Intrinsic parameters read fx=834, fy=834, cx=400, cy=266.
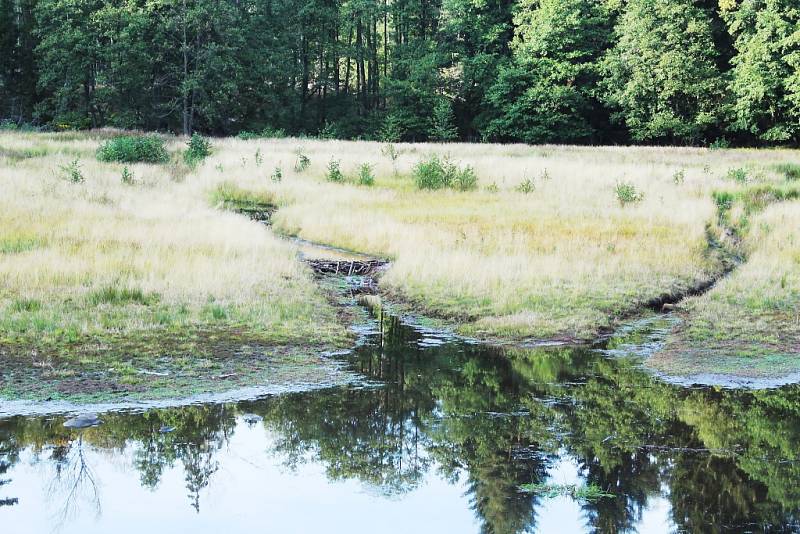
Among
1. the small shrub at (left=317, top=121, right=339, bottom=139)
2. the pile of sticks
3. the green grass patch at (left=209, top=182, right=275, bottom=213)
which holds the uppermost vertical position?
the small shrub at (left=317, top=121, right=339, bottom=139)

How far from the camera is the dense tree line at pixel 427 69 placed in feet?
166

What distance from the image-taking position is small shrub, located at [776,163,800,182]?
29656 mm

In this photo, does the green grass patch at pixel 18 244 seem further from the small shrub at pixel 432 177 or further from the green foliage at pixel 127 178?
the small shrub at pixel 432 177

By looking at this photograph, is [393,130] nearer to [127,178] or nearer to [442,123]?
[442,123]

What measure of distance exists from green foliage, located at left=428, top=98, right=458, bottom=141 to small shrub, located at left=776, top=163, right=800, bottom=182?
2838 centimetres

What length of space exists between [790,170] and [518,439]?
2738cm

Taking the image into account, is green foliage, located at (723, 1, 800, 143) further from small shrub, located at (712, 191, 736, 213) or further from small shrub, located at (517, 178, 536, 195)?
small shrub, located at (517, 178, 536, 195)

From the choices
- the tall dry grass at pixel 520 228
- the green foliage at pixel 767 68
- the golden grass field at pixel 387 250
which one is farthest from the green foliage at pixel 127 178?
the green foliage at pixel 767 68

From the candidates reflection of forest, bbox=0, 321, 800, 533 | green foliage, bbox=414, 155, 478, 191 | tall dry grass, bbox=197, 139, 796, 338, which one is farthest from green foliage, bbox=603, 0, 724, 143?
reflection of forest, bbox=0, 321, 800, 533

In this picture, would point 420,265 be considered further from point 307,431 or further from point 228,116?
point 228,116

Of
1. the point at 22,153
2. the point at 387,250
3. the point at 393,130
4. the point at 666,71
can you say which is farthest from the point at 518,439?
the point at 393,130

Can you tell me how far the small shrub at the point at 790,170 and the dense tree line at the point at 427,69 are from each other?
15.0 m

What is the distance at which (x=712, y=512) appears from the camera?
643 centimetres

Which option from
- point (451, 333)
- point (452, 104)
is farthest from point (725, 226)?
point (452, 104)
